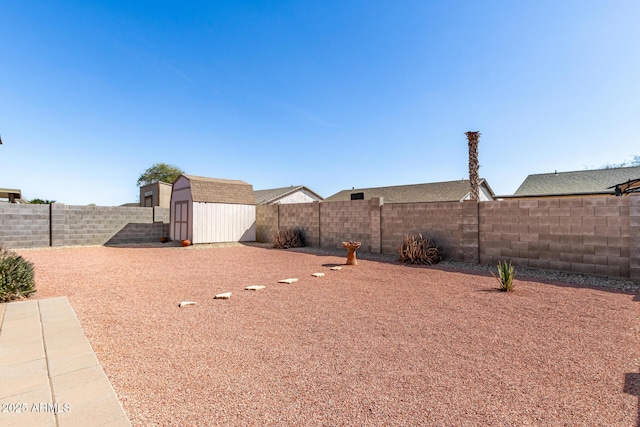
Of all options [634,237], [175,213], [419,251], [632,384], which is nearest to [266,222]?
[175,213]

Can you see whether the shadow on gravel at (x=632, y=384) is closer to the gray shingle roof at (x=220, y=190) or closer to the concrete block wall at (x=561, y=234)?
the concrete block wall at (x=561, y=234)

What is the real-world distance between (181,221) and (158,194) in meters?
15.1

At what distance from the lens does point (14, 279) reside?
471 centimetres

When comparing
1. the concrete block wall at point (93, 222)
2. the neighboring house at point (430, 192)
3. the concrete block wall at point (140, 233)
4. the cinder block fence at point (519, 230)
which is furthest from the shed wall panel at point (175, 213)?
the neighboring house at point (430, 192)

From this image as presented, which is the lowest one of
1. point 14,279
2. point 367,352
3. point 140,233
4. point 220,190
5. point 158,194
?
point 367,352

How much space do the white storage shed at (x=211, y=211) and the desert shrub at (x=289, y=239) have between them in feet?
10.8

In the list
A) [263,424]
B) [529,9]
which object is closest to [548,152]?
[529,9]

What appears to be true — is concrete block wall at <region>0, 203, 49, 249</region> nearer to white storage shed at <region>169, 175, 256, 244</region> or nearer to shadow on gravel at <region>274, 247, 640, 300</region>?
white storage shed at <region>169, 175, 256, 244</region>

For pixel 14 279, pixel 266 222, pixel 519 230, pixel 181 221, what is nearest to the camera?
pixel 14 279

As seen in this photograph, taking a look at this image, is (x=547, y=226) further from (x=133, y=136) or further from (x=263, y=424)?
(x=133, y=136)

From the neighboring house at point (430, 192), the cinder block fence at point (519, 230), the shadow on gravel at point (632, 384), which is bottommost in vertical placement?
the shadow on gravel at point (632, 384)

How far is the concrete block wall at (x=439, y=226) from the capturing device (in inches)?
342

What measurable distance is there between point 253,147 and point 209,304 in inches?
677

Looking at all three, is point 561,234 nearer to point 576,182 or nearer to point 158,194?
point 576,182
